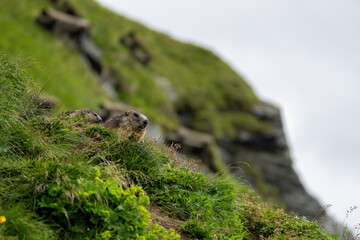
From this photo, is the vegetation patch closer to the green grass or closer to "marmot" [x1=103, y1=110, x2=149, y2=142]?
"marmot" [x1=103, y1=110, x2=149, y2=142]

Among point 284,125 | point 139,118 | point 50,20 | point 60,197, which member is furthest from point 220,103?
point 60,197

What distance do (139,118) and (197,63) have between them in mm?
39526

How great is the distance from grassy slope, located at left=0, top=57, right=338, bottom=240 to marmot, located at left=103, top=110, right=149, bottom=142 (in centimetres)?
26

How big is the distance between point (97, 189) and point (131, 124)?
2.35 m

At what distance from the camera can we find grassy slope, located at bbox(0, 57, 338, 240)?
4805 mm

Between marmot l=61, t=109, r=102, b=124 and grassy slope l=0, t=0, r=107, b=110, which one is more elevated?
marmot l=61, t=109, r=102, b=124

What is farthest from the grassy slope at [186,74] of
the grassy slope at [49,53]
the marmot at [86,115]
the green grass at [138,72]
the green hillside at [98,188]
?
the green hillside at [98,188]

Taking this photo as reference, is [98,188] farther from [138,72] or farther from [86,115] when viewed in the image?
[138,72]

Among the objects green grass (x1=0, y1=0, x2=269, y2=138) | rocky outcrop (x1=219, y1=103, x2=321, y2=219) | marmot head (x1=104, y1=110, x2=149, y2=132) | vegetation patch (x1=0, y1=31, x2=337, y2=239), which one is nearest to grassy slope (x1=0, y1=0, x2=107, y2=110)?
green grass (x1=0, y1=0, x2=269, y2=138)

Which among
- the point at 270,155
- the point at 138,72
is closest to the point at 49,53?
the point at 138,72

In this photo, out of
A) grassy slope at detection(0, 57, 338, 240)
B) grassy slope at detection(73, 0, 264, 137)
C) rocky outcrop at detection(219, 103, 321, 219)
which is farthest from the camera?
grassy slope at detection(73, 0, 264, 137)

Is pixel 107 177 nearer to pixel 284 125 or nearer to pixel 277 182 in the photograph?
pixel 277 182

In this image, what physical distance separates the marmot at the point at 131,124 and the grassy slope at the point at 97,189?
263mm

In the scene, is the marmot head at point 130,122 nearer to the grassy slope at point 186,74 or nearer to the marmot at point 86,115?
the marmot at point 86,115
